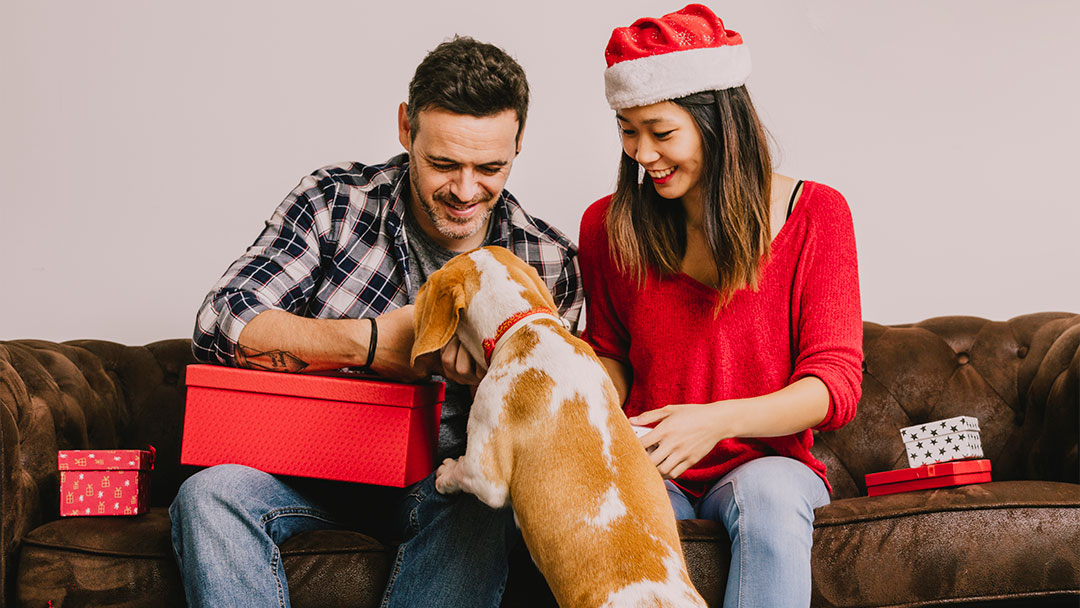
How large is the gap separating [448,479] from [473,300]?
423mm

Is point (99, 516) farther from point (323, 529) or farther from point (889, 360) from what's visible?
point (889, 360)

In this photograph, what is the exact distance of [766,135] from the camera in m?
2.32

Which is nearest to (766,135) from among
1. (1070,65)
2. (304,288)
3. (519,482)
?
(519,482)

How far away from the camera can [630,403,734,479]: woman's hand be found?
190 cm

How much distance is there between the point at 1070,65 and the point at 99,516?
3902 millimetres

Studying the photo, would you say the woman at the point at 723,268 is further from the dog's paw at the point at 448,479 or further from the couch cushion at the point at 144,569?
the couch cushion at the point at 144,569

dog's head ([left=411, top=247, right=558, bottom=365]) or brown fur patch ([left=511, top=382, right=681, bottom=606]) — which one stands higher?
dog's head ([left=411, top=247, right=558, bottom=365])

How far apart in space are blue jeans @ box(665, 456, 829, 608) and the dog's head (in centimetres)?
63

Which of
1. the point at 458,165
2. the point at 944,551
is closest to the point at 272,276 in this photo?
the point at 458,165

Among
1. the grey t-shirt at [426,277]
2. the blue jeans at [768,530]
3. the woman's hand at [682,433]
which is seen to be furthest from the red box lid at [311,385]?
the blue jeans at [768,530]

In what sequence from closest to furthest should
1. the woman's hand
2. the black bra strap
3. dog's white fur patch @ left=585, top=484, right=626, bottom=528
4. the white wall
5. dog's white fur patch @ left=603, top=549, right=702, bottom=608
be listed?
dog's white fur patch @ left=603, top=549, right=702, bottom=608 < dog's white fur patch @ left=585, top=484, right=626, bottom=528 < the woman's hand < the black bra strap < the white wall

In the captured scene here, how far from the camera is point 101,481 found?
7.55ft

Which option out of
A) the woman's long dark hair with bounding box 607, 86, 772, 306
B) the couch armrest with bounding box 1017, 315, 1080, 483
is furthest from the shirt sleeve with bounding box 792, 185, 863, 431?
the couch armrest with bounding box 1017, 315, 1080, 483

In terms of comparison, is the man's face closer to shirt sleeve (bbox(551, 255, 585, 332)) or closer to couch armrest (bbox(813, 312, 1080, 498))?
shirt sleeve (bbox(551, 255, 585, 332))
